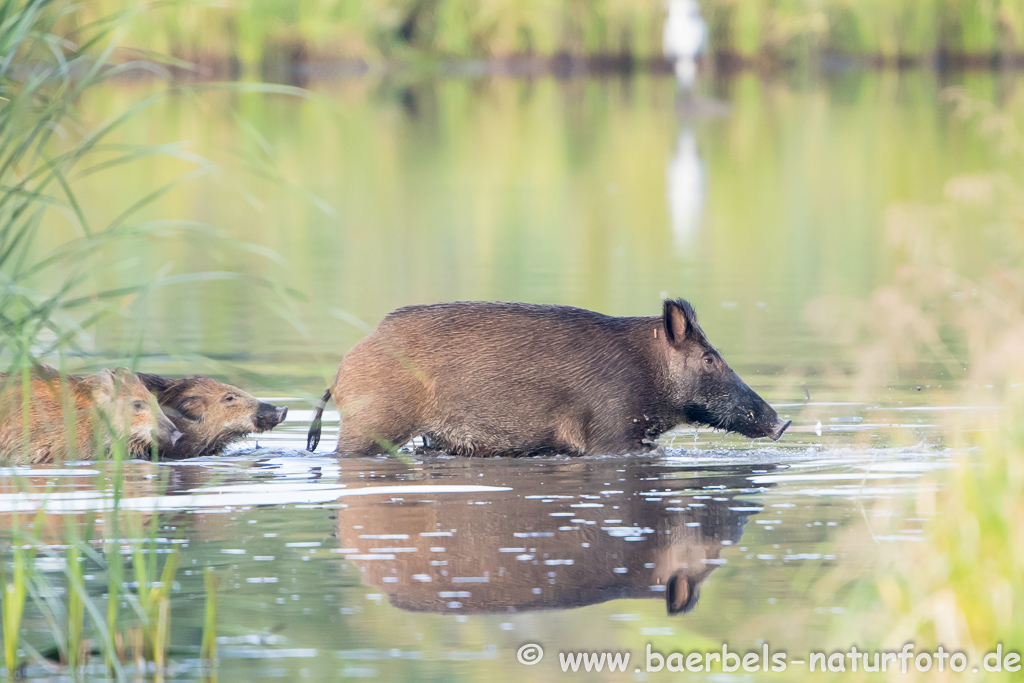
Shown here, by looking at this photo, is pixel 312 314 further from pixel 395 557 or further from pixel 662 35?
pixel 662 35

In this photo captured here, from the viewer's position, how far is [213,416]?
8656 millimetres

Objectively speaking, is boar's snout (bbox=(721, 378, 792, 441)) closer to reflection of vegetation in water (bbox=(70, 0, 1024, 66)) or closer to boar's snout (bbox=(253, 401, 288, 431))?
boar's snout (bbox=(253, 401, 288, 431))

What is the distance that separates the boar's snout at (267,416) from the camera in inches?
342

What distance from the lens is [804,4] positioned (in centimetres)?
3612

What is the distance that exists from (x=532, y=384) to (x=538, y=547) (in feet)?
6.53

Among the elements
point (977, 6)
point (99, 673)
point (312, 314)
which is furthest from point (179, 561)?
point (977, 6)

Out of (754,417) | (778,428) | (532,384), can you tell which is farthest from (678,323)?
(532,384)

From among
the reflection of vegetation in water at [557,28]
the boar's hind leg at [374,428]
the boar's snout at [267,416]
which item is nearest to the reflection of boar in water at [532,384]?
the boar's hind leg at [374,428]

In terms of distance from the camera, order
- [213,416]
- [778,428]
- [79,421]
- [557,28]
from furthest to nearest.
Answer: [557,28]
[213,416]
[778,428]
[79,421]

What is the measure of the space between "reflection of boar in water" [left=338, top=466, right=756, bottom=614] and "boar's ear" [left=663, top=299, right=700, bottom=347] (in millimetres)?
1206

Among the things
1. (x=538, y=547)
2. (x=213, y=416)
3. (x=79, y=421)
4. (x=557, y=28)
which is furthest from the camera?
(x=557, y=28)

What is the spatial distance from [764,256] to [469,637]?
36.7ft

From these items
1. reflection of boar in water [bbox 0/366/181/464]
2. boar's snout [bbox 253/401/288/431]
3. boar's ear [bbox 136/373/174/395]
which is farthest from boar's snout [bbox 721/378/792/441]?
boar's ear [bbox 136/373/174/395]

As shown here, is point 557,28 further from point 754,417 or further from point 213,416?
point 754,417
